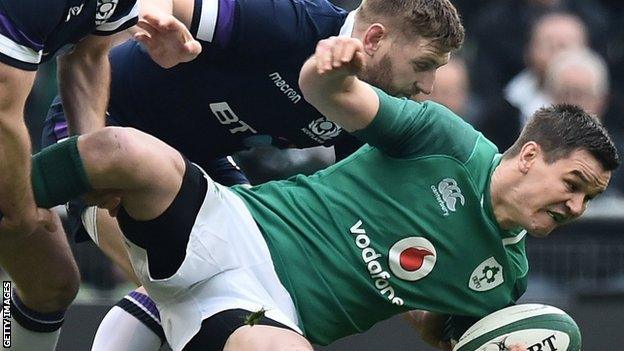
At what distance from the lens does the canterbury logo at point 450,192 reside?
4.27 meters

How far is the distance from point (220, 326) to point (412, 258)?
0.58 m

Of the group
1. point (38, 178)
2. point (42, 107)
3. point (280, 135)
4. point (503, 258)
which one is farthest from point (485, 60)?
point (38, 178)

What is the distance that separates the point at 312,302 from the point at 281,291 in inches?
3.9

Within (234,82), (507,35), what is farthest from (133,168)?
(507,35)

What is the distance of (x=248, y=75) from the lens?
4.86 metres

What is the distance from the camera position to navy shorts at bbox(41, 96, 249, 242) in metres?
4.79

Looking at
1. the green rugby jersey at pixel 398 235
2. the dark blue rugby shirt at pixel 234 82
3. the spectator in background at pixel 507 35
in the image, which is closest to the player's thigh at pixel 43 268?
the dark blue rugby shirt at pixel 234 82

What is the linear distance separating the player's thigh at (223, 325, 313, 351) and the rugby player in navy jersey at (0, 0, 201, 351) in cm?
65

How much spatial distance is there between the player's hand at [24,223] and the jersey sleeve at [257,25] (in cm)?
79

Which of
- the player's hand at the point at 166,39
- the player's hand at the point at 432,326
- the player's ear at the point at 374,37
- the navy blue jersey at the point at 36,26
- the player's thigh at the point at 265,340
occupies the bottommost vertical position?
the player's hand at the point at 432,326

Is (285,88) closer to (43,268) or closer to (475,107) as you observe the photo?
(43,268)

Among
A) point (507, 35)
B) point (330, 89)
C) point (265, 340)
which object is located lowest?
point (507, 35)

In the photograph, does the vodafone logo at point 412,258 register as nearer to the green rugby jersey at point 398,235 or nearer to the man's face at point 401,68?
the green rugby jersey at point 398,235

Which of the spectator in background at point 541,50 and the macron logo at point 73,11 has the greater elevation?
the macron logo at point 73,11
